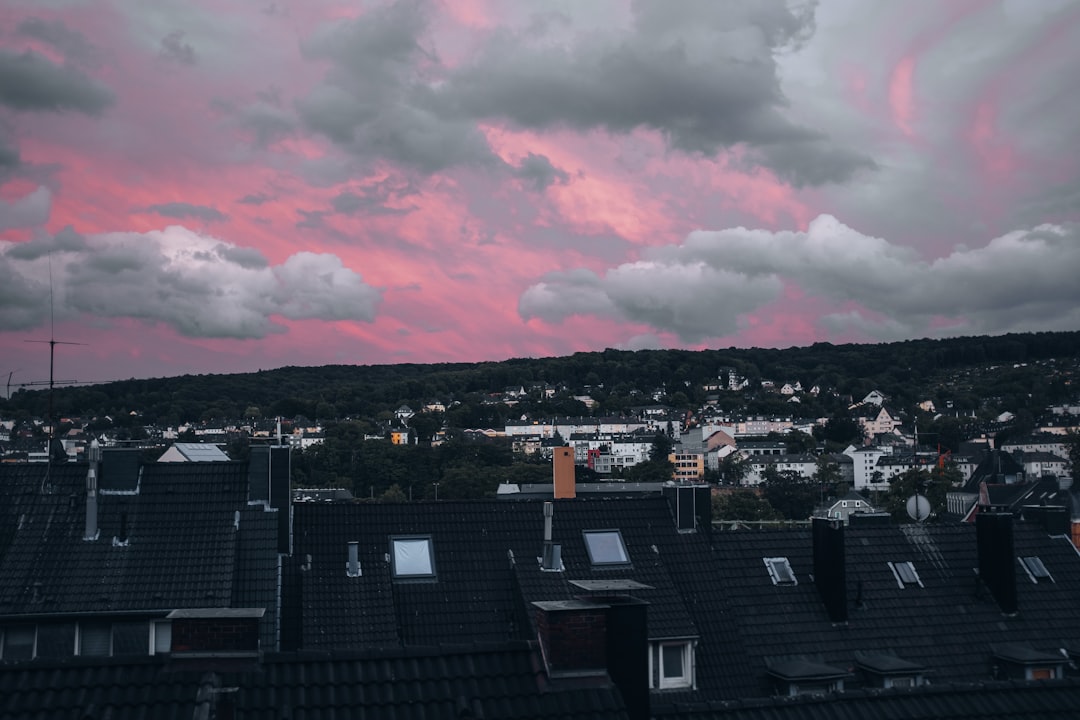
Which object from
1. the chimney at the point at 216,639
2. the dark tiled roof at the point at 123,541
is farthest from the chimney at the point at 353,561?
the chimney at the point at 216,639

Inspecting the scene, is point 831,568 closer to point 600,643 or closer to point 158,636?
point 158,636

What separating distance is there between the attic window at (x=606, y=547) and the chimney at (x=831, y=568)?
4501mm

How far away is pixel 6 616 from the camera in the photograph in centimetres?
1878

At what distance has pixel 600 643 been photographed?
33.0ft

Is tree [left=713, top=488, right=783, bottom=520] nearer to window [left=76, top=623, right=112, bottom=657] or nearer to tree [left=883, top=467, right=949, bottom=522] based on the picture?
tree [left=883, top=467, right=949, bottom=522]

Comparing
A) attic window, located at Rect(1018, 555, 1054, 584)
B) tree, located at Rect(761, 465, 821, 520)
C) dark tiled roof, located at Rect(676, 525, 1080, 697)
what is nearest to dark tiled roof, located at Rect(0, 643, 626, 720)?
dark tiled roof, located at Rect(676, 525, 1080, 697)

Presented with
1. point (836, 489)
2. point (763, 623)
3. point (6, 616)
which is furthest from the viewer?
point (836, 489)

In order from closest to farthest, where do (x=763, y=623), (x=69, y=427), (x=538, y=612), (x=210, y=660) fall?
(x=210, y=660), (x=538, y=612), (x=763, y=623), (x=69, y=427)

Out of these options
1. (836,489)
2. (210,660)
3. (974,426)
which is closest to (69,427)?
(836,489)

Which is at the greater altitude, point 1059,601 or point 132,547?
point 132,547

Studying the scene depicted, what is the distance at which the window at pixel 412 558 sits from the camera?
70.9 feet

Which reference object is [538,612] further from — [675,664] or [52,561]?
[52,561]

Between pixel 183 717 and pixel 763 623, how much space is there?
16180 millimetres

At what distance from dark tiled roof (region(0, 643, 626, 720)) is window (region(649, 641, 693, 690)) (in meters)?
11.3
